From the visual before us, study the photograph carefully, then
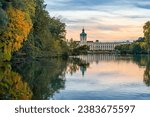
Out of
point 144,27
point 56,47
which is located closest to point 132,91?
point 56,47

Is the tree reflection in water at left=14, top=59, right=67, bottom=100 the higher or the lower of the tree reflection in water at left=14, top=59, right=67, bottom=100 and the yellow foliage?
the lower

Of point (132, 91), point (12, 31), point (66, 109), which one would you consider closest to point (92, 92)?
point (132, 91)

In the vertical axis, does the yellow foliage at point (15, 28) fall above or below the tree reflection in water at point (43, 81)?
above

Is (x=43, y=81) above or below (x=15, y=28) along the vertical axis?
below

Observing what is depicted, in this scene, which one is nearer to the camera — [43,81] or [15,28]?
[43,81]

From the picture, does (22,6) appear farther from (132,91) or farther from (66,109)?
(66,109)

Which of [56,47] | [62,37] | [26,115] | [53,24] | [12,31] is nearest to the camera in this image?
[26,115]

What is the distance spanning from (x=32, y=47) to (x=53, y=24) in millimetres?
25567

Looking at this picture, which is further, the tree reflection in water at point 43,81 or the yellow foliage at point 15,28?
the yellow foliage at point 15,28

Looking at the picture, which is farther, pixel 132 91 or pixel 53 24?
pixel 53 24

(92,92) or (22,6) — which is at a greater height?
(22,6)

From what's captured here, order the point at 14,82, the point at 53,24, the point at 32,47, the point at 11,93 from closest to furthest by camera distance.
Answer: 1. the point at 11,93
2. the point at 14,82
3. the point at 32,47
4. the point at 53,24

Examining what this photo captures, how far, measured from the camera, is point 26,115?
8836 millimetres

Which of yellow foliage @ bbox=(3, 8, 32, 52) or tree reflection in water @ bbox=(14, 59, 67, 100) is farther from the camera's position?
yellow foliage @ bbox=(3, 8, 32, 52)
